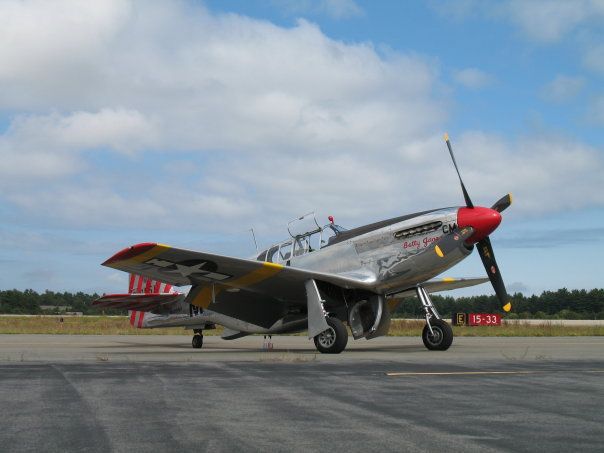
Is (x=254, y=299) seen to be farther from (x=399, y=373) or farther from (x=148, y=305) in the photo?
(x=399, y=373)

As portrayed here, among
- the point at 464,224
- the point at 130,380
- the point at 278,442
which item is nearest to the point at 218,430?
the point at 278,442

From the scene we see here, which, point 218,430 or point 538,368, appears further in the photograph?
point 538,368

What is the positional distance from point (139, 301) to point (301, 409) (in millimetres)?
15989

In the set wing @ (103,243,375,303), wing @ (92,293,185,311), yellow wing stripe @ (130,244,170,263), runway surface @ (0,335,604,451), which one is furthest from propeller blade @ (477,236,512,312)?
wing @ (92,293,185,311)

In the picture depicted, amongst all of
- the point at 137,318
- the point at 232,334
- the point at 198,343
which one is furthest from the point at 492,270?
the point at 137,318

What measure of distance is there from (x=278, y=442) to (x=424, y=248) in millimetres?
11493

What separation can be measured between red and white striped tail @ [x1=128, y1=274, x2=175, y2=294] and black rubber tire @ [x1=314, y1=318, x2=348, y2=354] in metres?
8.56

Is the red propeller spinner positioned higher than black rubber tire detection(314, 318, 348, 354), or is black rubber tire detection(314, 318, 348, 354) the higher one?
the red propeller spinner

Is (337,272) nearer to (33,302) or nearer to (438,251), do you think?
(438,251)

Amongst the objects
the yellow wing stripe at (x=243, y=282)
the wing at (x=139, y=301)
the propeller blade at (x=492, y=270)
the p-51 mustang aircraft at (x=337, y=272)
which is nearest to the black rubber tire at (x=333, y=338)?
the p-51 mustang aircraft at (x=337, y=272)

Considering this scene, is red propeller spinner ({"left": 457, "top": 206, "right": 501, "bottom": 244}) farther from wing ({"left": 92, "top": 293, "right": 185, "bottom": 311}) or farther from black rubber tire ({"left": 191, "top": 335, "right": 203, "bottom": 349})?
wing ({"left": 92, "top": 293, "right": 185, "bottom": 311})

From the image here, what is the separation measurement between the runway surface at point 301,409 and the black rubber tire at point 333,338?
15.6 feet

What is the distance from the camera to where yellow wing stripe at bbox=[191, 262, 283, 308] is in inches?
604

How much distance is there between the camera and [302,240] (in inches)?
704
